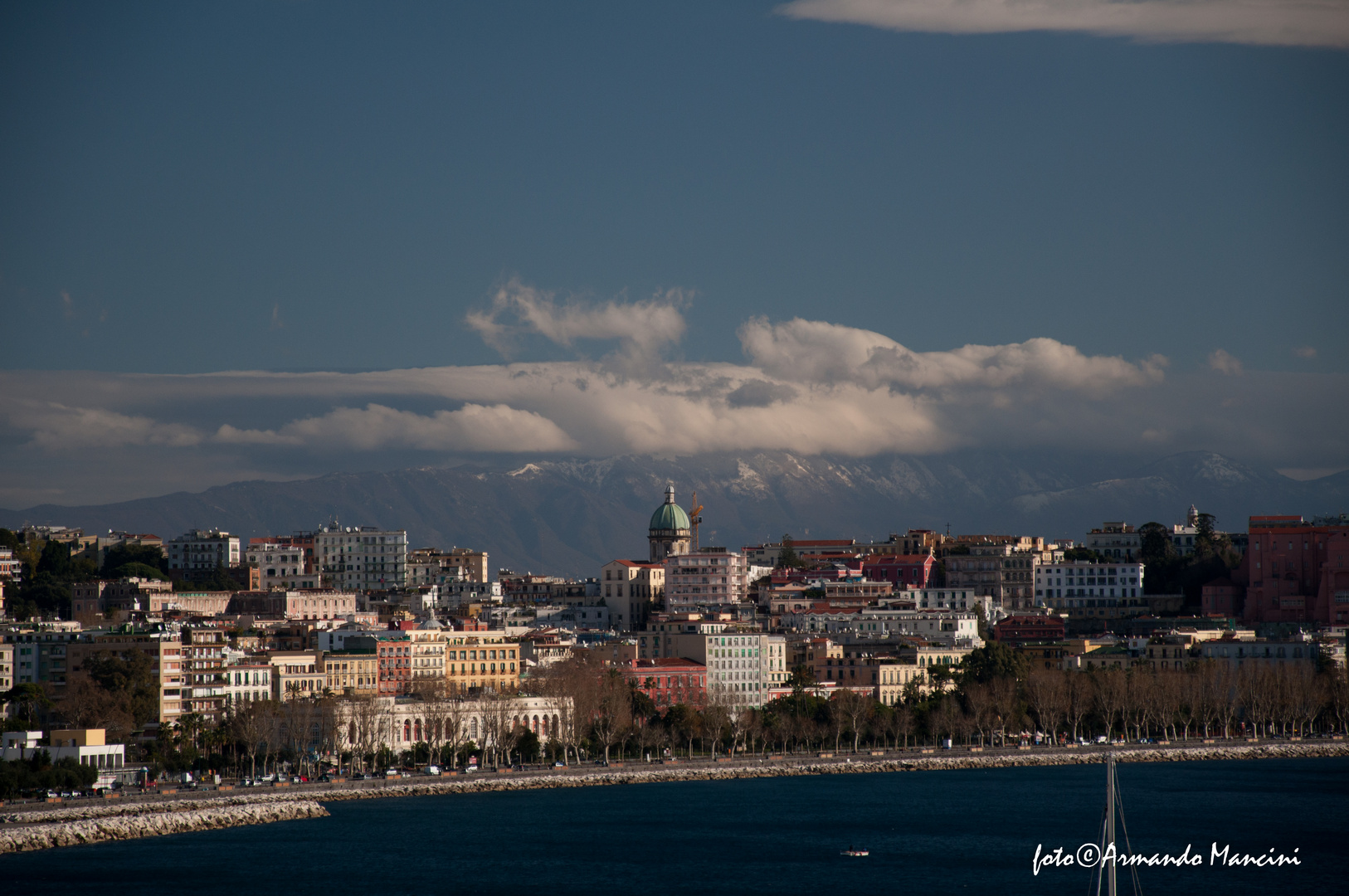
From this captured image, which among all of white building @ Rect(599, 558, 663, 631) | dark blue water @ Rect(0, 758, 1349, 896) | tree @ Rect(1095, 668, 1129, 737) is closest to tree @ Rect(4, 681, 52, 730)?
dark blue water @ Rect(0, 758, 1349, 896)

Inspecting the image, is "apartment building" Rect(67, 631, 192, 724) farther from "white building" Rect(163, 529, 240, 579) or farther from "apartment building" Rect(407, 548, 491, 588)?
"apartment building" Rect(407, 548, 491, 588)

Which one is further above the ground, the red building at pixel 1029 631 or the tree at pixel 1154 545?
the tree at pixel 1154 545

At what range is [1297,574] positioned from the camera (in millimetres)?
130500

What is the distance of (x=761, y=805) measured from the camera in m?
79.9

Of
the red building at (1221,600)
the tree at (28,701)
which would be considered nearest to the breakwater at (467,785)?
the tree at (28,701)

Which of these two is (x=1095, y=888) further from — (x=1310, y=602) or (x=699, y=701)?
(x=1310, y=602)

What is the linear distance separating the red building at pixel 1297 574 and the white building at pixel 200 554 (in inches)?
2663

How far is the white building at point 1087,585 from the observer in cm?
14112

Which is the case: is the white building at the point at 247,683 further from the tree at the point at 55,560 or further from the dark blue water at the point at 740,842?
the tree at the point at 55,560

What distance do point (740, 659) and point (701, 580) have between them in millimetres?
25084

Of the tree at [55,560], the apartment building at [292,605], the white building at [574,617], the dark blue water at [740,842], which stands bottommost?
the dark blue water at [740,842]

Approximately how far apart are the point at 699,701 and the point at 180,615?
29.7 metres

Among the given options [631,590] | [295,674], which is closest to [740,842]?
[295,674]

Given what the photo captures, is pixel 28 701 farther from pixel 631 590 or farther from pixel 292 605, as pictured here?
pixel 631 590
